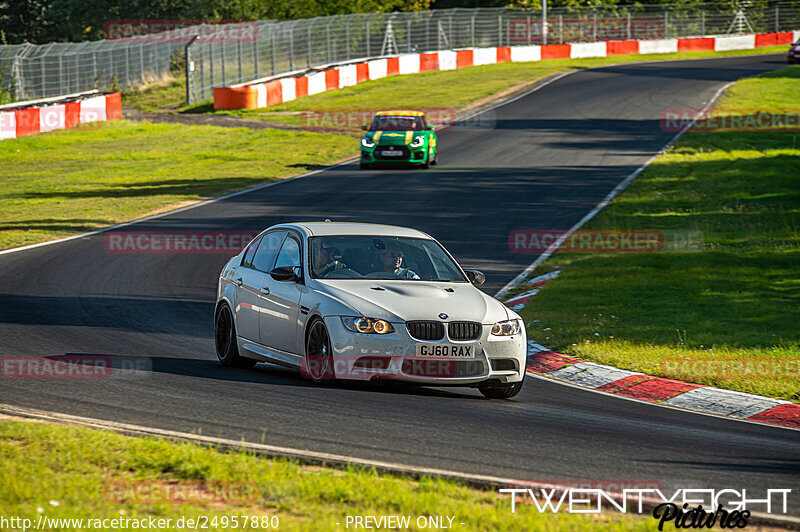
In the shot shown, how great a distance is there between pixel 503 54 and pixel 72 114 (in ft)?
95.7

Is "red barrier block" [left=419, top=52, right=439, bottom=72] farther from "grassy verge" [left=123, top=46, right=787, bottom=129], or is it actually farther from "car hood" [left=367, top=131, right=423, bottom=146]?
"car hood" [left=367, top=131, right=423, bottom=146]

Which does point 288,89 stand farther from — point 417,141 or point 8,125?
point 417,141

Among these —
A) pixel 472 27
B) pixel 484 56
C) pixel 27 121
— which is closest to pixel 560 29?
pixel 472 27

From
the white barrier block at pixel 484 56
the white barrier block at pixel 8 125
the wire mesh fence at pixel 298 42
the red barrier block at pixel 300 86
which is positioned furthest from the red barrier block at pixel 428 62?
the white barrier block at pixel 8 125

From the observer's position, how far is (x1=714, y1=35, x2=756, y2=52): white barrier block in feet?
223

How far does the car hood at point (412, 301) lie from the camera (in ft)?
28.6

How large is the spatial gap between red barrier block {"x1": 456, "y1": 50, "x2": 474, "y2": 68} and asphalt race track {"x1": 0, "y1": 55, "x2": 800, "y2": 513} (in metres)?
31.4

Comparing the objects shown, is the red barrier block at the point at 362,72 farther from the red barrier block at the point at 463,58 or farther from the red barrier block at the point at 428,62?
the red barrier block at the point at 463,58

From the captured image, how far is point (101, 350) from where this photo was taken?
10531mm

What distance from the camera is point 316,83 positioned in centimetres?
4903

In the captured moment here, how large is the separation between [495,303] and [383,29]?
51688 millimetres

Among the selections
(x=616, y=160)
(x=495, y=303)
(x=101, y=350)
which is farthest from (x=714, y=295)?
(x=616, y=160)

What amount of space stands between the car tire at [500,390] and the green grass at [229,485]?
3.17 m

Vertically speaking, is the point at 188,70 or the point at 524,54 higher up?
the point at 524,54
